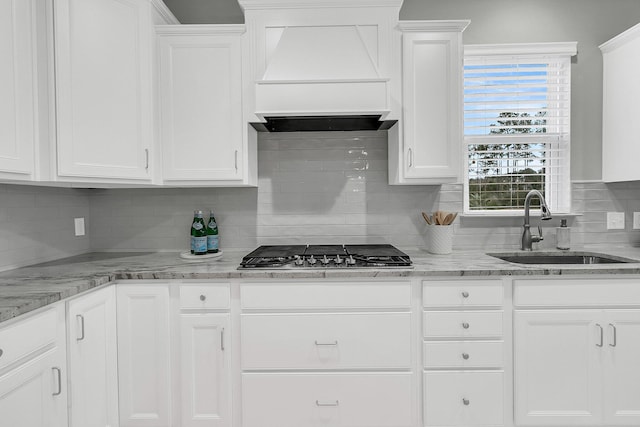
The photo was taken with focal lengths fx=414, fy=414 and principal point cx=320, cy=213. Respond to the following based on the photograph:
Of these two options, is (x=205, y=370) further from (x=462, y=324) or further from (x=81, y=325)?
(x=462, y=324)

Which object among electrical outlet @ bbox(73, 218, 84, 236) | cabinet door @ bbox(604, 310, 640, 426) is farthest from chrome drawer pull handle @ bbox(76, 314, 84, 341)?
cabinet door @ bbox(604, 310, 640, 426)

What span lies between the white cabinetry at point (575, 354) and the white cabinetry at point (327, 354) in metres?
0.58

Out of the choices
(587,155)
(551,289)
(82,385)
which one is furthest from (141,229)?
(587,155)

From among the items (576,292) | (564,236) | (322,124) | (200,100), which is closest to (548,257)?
(564,236)

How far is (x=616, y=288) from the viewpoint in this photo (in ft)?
6.83

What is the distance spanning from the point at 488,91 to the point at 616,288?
1451 millimetres

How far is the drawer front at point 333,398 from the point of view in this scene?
2113 millimetres

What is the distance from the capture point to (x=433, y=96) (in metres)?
2.41

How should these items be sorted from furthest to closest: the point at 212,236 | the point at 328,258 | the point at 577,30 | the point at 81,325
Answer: the point at 577,30, the point at 212,236, the point at 328,258, the point at 81,325

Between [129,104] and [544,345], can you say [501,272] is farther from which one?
[129,104]

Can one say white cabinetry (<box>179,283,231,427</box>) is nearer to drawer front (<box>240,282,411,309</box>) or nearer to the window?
drawer front (<box>240,282,411,309</box>)

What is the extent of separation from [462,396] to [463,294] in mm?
519

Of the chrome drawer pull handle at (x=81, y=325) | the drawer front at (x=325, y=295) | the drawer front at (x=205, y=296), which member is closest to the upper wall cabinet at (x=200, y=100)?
the drawer front at (x=205, y=296)

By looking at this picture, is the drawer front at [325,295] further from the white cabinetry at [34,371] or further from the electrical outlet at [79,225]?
the electrical outlet at [79,225]
